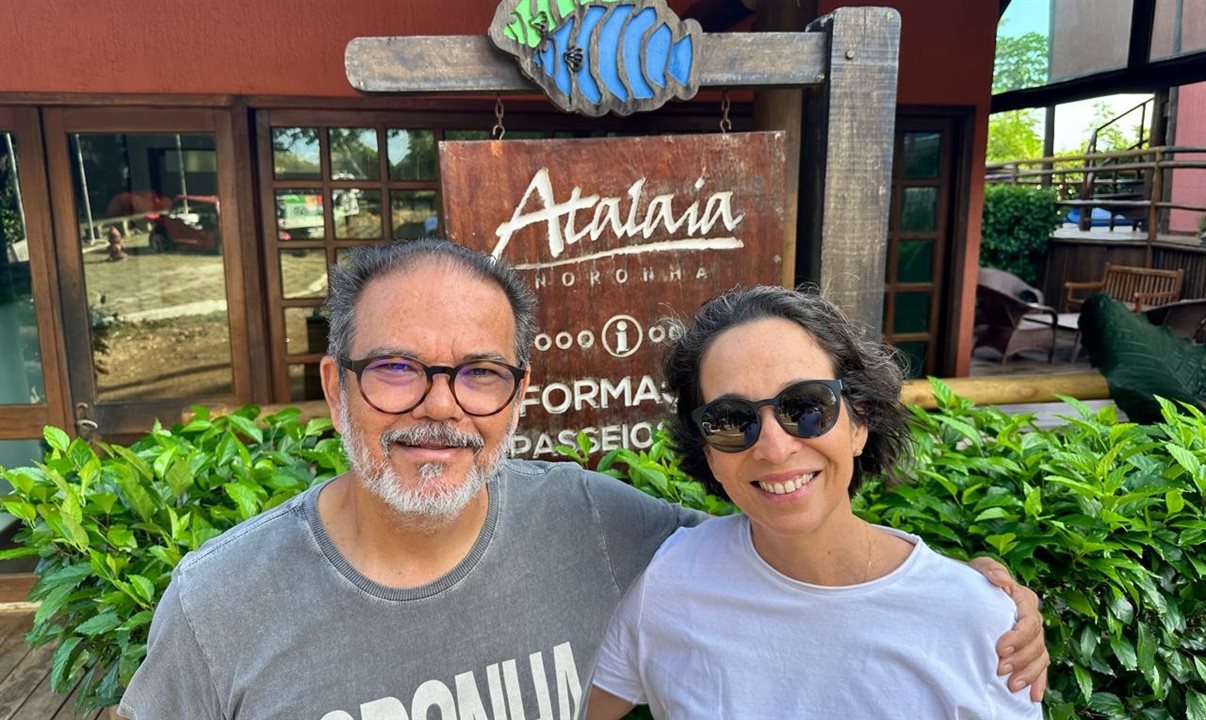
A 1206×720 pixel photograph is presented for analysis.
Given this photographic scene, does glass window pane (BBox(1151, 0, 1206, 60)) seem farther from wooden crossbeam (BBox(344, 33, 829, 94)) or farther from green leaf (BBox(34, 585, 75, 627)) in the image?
green leaf (BBox(34, 585, 75, 627))

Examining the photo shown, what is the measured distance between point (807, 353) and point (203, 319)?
11.3 feet

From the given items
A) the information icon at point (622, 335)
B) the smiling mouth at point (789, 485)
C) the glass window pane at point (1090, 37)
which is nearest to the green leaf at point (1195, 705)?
the smiling mouth at point (789, 485)

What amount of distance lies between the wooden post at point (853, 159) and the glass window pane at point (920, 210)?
2641mm

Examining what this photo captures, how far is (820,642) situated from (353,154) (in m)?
3.42

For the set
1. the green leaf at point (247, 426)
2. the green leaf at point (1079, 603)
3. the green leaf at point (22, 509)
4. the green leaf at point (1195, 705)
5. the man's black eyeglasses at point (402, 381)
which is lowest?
the green leaf at point (1195, 705)

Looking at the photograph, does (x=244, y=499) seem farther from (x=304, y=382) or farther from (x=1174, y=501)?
(x=304, y=382)

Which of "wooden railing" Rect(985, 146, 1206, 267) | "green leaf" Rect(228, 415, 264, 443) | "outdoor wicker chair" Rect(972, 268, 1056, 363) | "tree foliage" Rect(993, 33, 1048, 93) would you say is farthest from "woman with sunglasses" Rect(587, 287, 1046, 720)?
"tree foliage" Rect(993, 33, 1048, 93)

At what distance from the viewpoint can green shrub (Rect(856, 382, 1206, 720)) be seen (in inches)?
62.1

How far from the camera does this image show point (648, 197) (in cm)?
208

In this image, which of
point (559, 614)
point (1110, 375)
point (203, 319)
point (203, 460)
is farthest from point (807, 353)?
point (203, 319)

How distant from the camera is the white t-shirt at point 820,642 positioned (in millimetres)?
1134

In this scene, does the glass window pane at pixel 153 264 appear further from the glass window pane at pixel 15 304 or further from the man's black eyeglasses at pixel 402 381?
the man's black eyeglasses at pixel 402 381

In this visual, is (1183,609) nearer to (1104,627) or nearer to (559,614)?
(1104,627)

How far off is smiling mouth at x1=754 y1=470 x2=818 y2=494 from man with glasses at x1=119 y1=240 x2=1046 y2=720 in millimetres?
354
